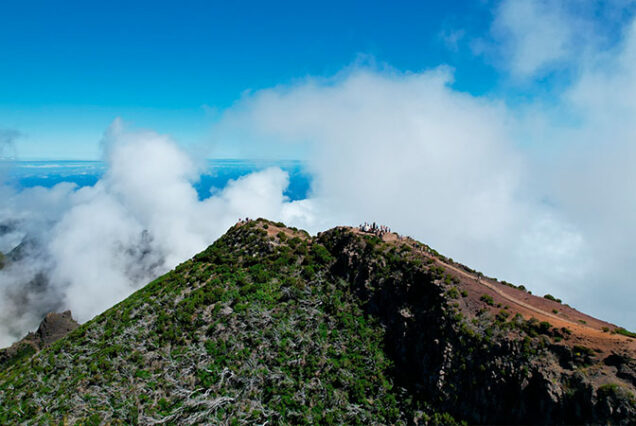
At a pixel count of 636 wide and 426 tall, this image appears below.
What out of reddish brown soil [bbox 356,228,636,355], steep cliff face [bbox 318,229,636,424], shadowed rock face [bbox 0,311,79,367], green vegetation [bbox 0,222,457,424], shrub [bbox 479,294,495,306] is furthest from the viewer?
shadowed rock face [bbox 0,311,79,367]

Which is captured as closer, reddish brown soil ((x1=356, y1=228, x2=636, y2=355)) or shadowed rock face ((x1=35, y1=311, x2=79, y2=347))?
reddish brown soil ((x1=356, y1=228, x2=636, y2=355))

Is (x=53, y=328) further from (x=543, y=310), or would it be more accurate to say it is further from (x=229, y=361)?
(x=543, y=310)

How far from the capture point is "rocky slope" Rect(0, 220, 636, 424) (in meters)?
21.4

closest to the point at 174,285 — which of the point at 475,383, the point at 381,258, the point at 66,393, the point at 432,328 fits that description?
the point at 66,393

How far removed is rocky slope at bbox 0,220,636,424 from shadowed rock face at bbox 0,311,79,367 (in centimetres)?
4311

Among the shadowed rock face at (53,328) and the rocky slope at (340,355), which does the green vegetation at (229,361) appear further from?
the shadowed rock face at (53,328)

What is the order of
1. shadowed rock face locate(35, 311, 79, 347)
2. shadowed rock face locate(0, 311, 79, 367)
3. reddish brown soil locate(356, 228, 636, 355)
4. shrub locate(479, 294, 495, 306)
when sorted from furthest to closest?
shadowed rock face locate(35, 311, 79, 347) → shadowed rock face locate(0, 311, 79, 367) → shrub locate(479, 294, 495, 306) → reddish brown soil locate(356, 228, 636, 355)

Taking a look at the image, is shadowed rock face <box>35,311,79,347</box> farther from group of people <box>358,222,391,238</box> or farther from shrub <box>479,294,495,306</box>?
shrub <box>479,294,495,306</box>

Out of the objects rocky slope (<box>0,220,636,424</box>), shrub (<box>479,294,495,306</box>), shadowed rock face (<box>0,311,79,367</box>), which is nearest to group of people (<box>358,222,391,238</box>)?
rocky slope (<box>0,220,636,424</box>)

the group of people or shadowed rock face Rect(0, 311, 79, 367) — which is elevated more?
the group of people

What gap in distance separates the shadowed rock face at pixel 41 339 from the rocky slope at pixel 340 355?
141 ft

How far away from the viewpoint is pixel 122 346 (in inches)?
1201

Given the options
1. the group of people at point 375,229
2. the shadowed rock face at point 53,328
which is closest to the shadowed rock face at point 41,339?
A: the shadowed rock face at point 53,328

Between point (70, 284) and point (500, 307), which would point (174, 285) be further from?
point (70, 284)
